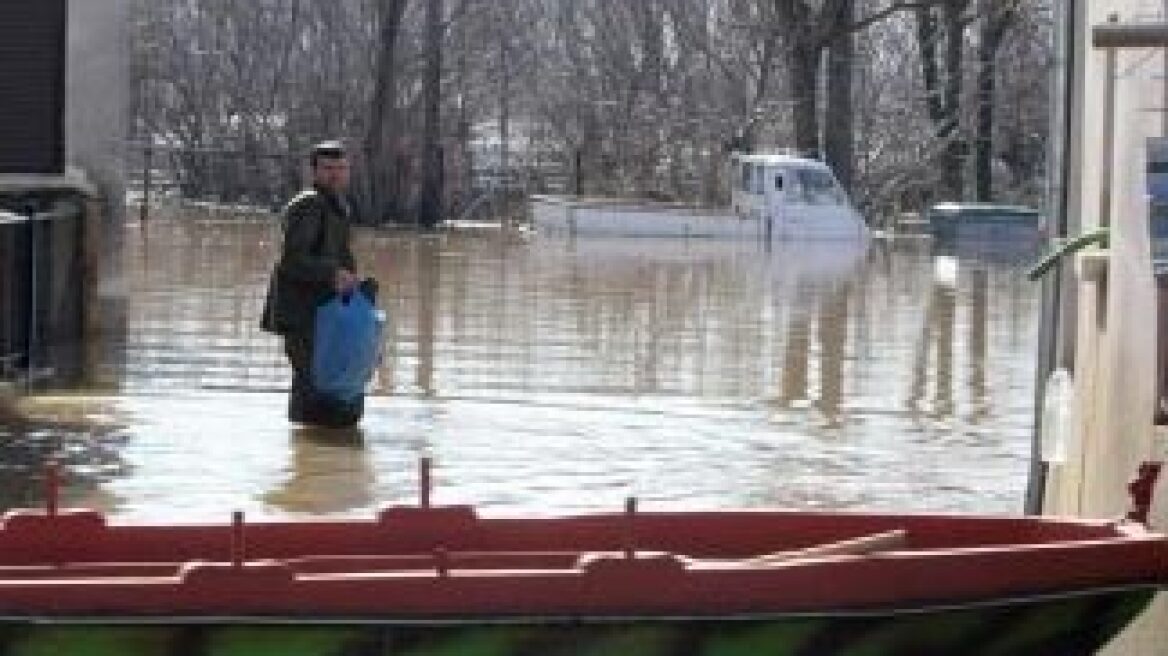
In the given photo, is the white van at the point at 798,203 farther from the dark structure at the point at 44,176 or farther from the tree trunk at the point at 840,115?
the dark structure at the point at 44,176

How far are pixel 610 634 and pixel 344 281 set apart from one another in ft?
24.0

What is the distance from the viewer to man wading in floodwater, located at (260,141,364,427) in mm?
13625

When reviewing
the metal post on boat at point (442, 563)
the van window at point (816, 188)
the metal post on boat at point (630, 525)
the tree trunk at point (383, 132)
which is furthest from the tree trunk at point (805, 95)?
the metal post on boat at point (442, 563)

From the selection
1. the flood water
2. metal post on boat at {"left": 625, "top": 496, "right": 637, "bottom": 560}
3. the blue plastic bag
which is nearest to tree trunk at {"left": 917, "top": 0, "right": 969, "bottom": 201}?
the flood water

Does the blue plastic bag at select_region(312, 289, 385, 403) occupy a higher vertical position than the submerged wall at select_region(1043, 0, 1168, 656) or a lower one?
lower

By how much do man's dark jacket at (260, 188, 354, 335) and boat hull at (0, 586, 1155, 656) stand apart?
734cm

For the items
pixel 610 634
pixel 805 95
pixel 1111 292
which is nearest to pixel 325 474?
pixel 1111 292

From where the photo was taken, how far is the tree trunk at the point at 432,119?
155 ft

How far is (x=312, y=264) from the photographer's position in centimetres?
1366

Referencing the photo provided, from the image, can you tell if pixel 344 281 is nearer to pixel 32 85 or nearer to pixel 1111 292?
pixel 32 85

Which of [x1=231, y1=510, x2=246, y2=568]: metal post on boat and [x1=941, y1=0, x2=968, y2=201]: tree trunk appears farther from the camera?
[x1=941, y1=0, x2=968, y2=201]: tree trunk

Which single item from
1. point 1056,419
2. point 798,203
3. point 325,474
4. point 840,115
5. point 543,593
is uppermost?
point 840,115

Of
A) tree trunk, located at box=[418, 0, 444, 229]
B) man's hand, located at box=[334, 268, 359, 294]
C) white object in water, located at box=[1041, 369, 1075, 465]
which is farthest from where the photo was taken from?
tree trunk, located at box=[418, 0, 444, 229]

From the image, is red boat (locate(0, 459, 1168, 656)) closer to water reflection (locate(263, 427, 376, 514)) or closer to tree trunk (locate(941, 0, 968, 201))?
water reflection (locate(263, 427, 376, 514))
